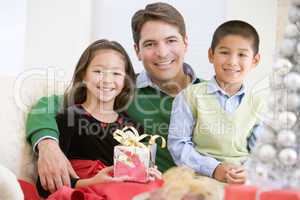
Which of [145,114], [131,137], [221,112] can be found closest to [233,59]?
[221,112]

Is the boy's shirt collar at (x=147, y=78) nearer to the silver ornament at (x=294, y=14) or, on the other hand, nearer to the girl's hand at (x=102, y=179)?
the girl's hand at (x=102, y=179)

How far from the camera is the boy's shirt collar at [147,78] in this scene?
2.59 metres

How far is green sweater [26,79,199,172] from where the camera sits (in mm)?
2516

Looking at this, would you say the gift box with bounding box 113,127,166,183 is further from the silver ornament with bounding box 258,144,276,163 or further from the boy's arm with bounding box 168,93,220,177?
the silver ornament with bounding box 258,144,276,163

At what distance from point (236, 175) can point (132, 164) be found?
0.47 meters

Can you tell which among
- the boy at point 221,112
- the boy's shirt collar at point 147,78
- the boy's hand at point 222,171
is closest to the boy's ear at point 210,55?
the boy at point 221,112

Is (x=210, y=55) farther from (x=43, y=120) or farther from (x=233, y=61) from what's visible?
(x=43, y=120)

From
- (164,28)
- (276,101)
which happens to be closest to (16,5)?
(164,28)

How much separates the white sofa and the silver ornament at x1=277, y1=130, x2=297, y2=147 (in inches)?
45.2

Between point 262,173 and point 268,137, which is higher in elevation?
point 268,137

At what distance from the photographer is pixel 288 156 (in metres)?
1.85

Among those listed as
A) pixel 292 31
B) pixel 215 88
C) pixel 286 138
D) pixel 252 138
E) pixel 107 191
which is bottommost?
pixel 107 191

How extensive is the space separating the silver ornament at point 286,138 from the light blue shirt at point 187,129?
0.64m

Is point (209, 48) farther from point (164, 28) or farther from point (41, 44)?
point (41, 44)
